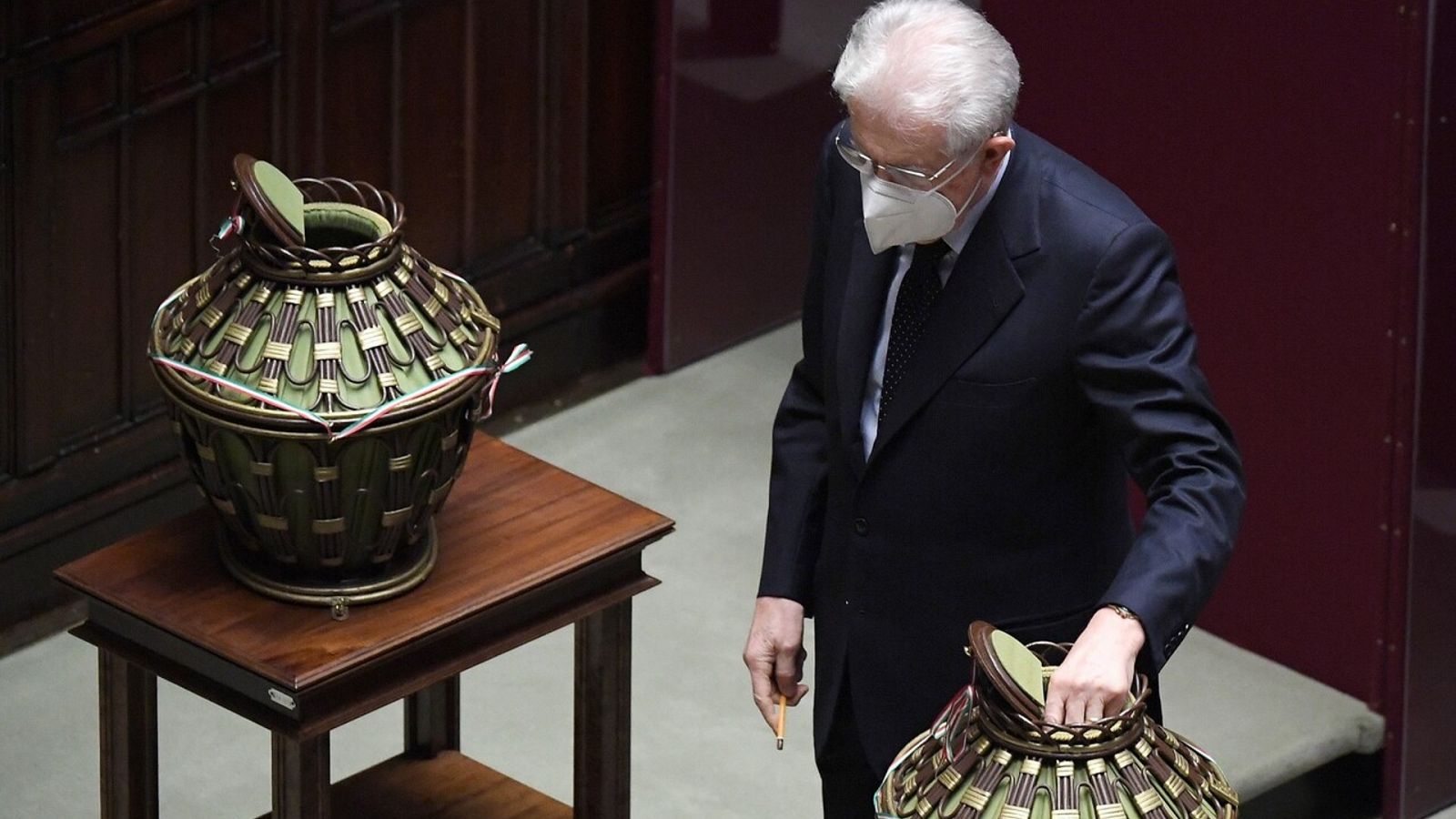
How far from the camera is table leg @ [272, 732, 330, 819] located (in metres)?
3.09

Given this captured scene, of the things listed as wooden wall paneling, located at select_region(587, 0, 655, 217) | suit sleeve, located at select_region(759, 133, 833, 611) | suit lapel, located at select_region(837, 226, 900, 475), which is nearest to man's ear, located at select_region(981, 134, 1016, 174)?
suit lapel, located at select_region(837, 226, 900, 475)

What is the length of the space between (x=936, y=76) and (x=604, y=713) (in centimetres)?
107

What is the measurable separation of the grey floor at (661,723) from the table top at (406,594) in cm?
120

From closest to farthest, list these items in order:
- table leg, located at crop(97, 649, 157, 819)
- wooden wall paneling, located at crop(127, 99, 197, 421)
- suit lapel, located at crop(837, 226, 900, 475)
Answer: suit lapel, located at crop(837, 226, 900, 475)
table leg, located at crop(97, 649, 157, 819)
wooden wall paneling, located at crop(127, 99, 197, 421)

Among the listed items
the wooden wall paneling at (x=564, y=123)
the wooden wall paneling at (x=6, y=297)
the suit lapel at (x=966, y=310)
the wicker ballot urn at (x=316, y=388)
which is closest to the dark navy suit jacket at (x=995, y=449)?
the suit lapel at (x=966, y=310)

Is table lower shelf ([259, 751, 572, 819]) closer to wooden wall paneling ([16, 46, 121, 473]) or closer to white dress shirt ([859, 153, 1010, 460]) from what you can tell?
white dress shirt ([859, 153, 1010, 460])

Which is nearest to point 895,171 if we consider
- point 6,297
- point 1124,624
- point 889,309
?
point 889,309

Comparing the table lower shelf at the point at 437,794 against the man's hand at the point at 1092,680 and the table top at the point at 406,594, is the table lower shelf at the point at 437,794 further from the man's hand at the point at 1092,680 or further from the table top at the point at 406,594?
the man's hand at the point at 1092,680

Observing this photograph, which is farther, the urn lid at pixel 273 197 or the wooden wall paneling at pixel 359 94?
the wooden wall paneling at pixel 359 94

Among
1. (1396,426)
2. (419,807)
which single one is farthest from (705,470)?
(419,807)

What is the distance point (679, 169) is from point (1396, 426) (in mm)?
1915

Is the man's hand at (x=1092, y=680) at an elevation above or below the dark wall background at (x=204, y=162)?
above

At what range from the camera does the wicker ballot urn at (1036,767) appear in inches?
93.3

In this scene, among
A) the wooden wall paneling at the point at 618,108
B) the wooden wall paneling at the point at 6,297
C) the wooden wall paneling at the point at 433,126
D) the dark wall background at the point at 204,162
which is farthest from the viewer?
the wooden wall paneling at the point at 618,108
